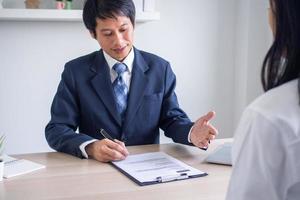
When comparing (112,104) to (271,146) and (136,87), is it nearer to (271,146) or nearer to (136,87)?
(136,87)

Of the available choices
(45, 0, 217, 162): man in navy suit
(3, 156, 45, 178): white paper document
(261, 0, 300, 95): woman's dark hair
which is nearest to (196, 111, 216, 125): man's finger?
(45, 0, 217, 162): man in navy suit

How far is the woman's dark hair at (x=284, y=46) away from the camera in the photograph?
61cm

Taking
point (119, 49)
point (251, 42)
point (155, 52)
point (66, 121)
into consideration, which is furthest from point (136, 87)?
point (251, 42)

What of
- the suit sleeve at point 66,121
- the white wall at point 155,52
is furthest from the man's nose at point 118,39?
the white wall at point 155,52

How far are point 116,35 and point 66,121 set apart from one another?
42cm

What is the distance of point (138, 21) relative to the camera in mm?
2656

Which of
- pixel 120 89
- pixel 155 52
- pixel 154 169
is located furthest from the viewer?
pixel 155 52

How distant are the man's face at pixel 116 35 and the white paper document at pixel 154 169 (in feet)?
1.67

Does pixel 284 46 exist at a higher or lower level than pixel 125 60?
higher

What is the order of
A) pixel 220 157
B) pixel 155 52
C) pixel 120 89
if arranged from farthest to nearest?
pixel 155 52
pixel 120 89
pixel 220 157

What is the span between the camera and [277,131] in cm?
58

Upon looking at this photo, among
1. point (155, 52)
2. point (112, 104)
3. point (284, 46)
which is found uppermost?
point (284, 46)

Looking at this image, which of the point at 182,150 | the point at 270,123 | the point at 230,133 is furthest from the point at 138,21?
the point at 270,123

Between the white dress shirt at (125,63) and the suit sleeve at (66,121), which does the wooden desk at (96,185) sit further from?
the white dress shirt at (125,63)
